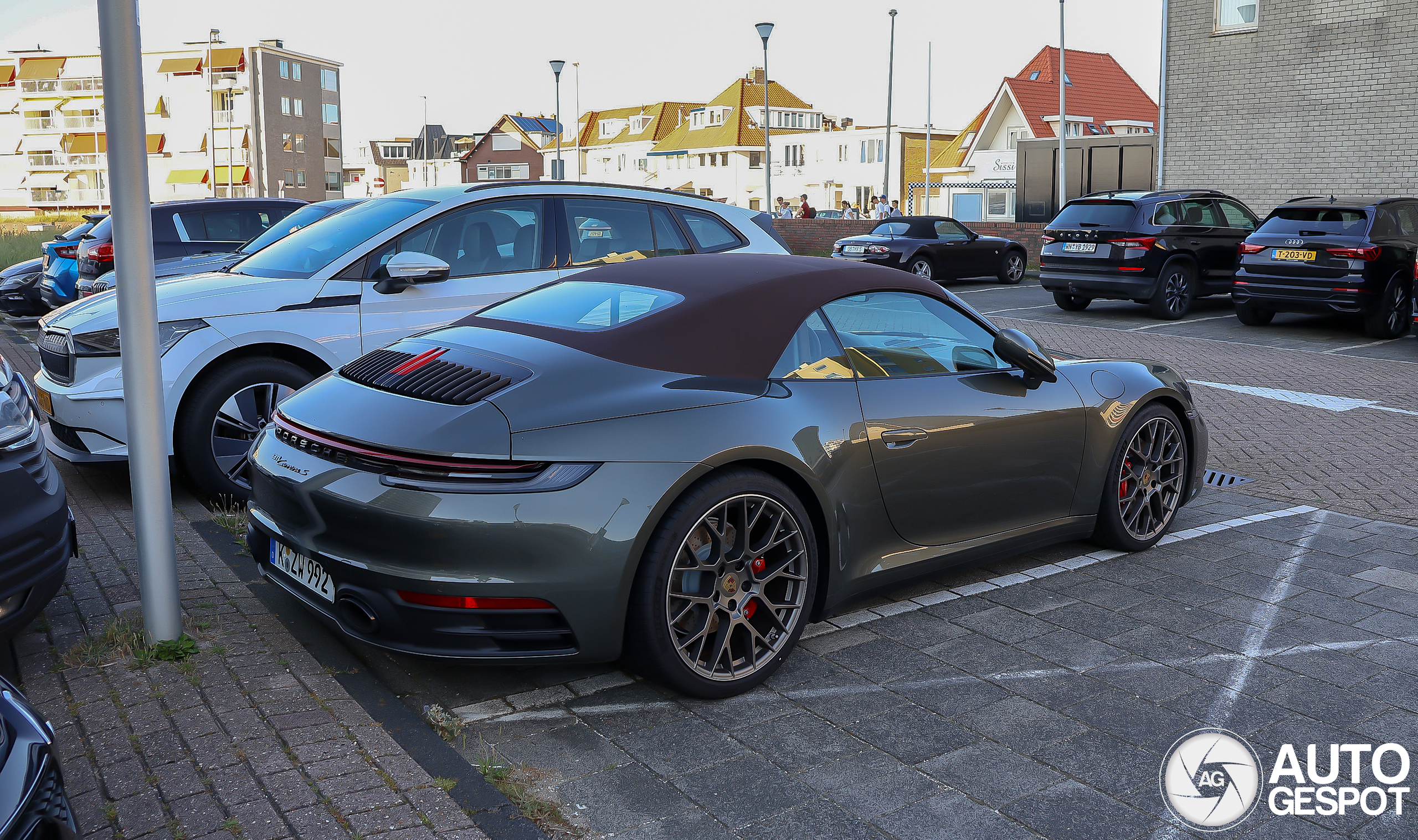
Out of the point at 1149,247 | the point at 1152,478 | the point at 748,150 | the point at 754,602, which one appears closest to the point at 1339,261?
the point at 1149,247

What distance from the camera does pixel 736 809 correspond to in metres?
3.02

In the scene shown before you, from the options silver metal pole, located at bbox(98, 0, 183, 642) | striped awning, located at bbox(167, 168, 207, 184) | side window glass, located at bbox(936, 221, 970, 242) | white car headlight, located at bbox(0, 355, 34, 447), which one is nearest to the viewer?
silver metal pole, located at bbox(98, 0, 183, 642)

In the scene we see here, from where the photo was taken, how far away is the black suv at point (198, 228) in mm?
11883

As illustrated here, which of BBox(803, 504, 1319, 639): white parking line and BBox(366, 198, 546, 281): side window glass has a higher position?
BBox(366, 198, 546, 281): side window glass

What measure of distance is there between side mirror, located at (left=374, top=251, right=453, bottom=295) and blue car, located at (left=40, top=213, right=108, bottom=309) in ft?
32.0

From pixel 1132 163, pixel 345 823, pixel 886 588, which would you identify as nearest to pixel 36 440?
pixel 345 823

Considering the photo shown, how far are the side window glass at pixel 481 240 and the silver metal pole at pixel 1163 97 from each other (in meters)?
20.3

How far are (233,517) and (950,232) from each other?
18.7 meters

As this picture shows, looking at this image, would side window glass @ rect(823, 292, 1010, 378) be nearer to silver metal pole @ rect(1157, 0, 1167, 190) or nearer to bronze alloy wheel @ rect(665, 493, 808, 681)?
bronze alloy wheel @ rect(665, 493, 808, 681)

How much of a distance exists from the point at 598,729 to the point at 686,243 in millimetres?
4082

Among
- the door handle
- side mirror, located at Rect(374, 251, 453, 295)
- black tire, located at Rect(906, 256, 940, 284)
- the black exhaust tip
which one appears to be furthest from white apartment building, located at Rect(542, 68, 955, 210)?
the black exhaust tip

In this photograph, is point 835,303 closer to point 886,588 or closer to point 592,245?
point 886,588

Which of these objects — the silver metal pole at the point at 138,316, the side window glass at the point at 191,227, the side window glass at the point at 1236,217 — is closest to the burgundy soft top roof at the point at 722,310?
the silver metal pole at the point at 138,316

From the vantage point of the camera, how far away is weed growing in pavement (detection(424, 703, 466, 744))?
3422 mm
